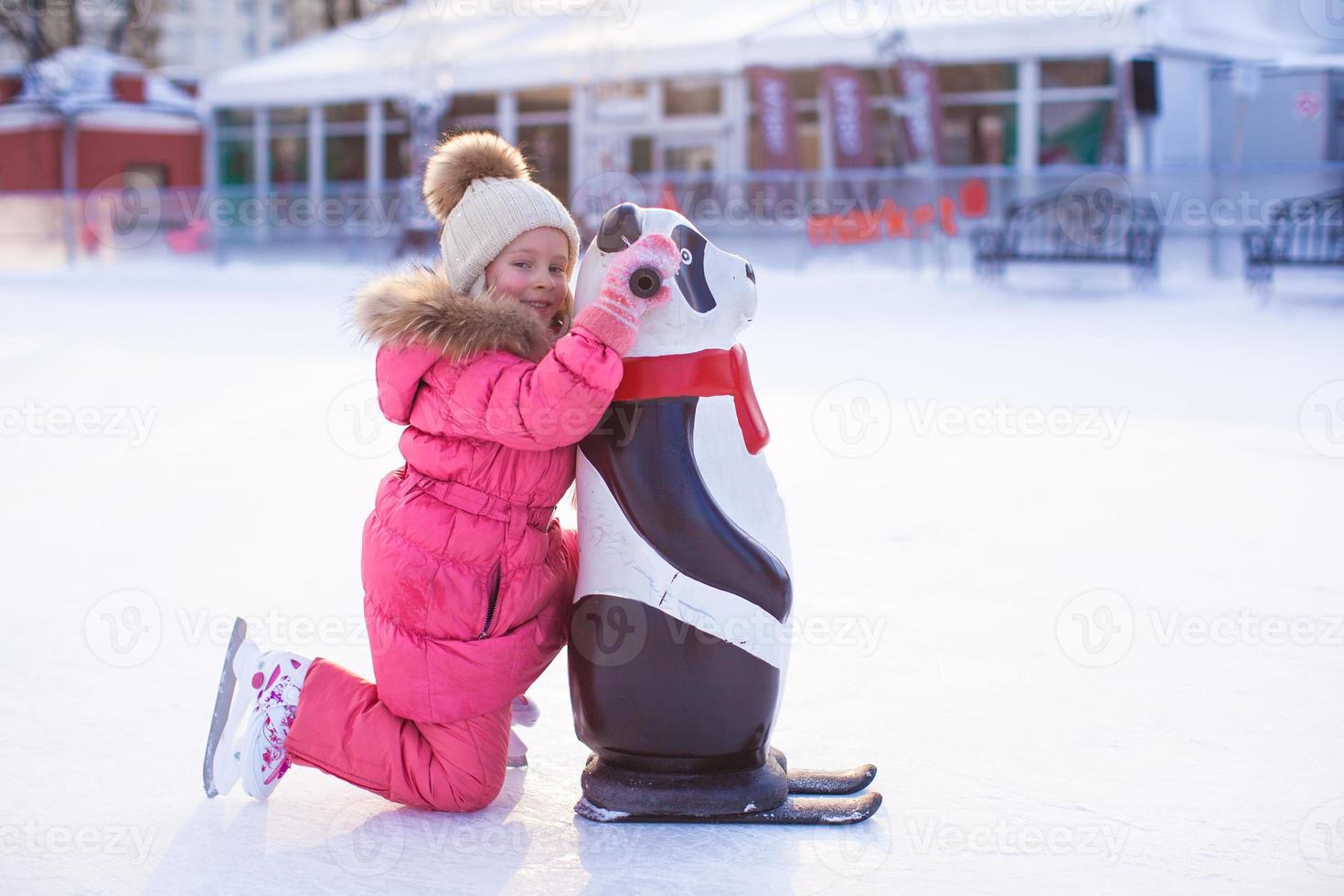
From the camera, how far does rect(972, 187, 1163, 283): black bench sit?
12.2 m

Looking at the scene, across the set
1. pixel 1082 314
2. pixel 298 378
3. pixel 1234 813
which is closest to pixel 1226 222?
pixel 1082 314

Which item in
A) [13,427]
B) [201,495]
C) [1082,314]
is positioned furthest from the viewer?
[1082,314]

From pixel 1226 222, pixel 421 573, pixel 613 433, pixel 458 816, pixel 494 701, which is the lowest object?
pixel 458 816

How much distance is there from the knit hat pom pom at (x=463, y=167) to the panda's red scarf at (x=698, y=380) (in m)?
0.51

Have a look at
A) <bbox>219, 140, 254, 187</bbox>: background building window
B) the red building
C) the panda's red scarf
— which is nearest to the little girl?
the panda's red scarf

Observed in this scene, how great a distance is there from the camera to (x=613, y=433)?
2.28 metres

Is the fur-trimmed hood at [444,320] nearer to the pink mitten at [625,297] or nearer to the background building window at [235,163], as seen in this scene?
the pink mitten at [625,297]

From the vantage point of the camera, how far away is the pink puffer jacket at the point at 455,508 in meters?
2.22

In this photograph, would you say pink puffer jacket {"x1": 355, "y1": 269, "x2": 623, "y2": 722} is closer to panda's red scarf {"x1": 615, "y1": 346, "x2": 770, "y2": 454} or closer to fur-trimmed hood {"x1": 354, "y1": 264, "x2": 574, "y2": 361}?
fur-trimmed hood {"x1": 354, "y1": 264, "x2": 574, "y2": 361}

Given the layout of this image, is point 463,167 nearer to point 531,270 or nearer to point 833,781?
point 531,270

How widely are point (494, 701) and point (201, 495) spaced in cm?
287

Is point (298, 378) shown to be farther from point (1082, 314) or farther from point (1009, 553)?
point (1082, 314)

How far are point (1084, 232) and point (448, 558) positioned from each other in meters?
11.1

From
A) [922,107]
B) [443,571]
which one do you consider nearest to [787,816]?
[443,571]
